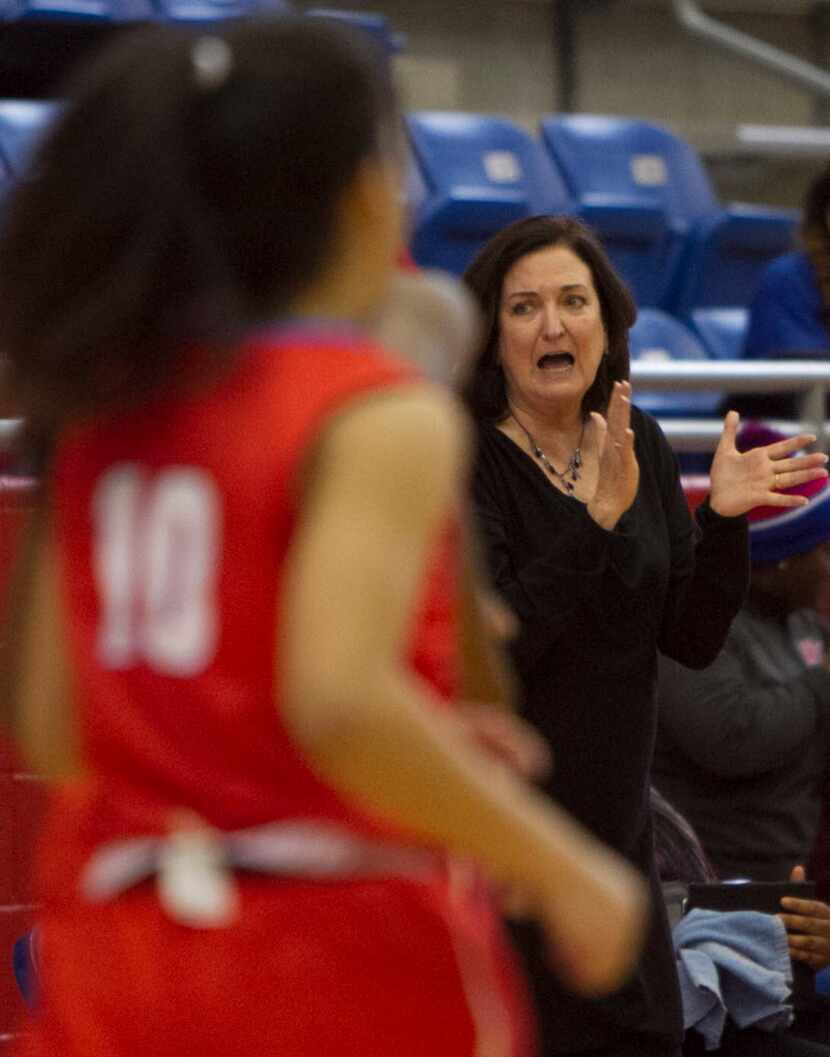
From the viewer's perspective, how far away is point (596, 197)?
21.6 ft

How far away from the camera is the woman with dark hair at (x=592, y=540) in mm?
2131

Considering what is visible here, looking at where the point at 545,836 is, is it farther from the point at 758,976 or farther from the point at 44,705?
the point at 758,976

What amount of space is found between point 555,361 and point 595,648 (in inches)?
15.3

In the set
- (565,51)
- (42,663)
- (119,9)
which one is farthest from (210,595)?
(565,51)

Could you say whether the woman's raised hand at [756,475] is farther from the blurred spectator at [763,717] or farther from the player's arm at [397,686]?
the player's arm at [397,686]

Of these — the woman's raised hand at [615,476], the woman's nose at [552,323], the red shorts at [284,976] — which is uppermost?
the red shorts at [284,976]

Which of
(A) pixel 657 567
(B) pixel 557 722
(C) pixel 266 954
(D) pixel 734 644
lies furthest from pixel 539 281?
(C) pixel 266 954

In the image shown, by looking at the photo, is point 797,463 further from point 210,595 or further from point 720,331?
point 720,331

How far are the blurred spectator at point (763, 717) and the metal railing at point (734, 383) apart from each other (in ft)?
0.99

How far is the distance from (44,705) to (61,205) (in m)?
0.29

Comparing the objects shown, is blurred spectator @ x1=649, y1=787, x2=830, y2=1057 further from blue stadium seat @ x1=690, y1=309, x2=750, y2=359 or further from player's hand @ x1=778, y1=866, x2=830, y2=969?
blue stadium seat @ x1=690, y1=309, x2=750, y2=359

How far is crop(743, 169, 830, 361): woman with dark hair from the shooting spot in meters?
4.44

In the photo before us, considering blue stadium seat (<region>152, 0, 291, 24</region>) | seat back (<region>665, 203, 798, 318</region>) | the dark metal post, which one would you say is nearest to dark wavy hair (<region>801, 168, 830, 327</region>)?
seat back (<region>665, 203, 798, 318</region>)

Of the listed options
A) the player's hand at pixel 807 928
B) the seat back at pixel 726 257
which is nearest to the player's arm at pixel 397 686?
the player's hand at pixel 807 928
